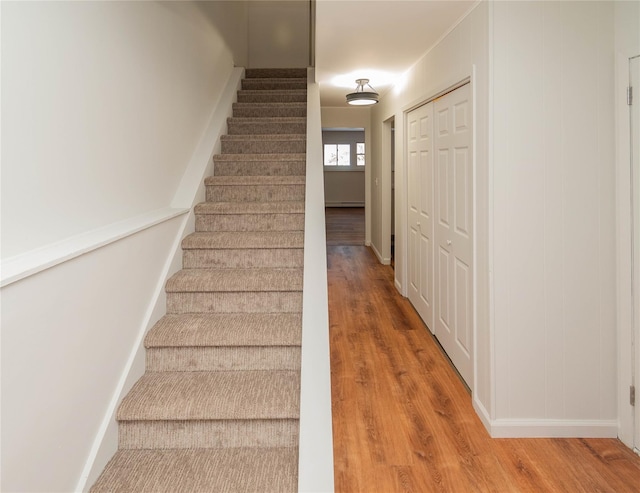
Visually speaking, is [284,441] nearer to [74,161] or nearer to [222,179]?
[74,161]

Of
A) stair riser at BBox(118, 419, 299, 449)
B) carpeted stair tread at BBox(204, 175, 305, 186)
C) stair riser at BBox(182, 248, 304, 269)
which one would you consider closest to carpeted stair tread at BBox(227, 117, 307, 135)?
carpeted stair tread at BBox(204, 175, 305, 186)

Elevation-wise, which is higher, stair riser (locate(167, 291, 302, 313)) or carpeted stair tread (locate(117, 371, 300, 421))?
stair riser (locate(167, 291, 302, 313))

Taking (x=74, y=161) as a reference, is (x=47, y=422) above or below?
below

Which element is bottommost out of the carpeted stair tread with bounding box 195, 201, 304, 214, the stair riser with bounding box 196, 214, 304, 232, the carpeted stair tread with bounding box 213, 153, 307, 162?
the stair riser with bounding box 196, 214, 304, 232

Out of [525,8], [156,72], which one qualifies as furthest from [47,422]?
[525,8]

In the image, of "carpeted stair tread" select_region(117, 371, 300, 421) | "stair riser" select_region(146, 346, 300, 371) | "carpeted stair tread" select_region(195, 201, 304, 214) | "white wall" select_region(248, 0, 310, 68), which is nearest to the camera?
"carpeted stair tread" select_region(117, 371, 300, 421)

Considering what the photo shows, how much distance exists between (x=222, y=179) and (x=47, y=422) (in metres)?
2.22

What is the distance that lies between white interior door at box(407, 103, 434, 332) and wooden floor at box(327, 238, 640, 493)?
0.60m

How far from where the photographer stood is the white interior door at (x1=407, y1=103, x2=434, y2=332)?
3.83 meters

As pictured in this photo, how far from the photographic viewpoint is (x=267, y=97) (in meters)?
4.69

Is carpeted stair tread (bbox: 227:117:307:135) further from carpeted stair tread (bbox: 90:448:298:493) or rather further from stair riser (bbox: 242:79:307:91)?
carpeted stair tread (bbox: 90:448:298:493)

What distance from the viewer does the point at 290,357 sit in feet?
7.60

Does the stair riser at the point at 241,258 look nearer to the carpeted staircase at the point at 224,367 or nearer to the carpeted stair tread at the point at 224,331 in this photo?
the carpeted staircase at the point at 224,367

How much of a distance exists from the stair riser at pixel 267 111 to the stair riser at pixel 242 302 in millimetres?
2295
